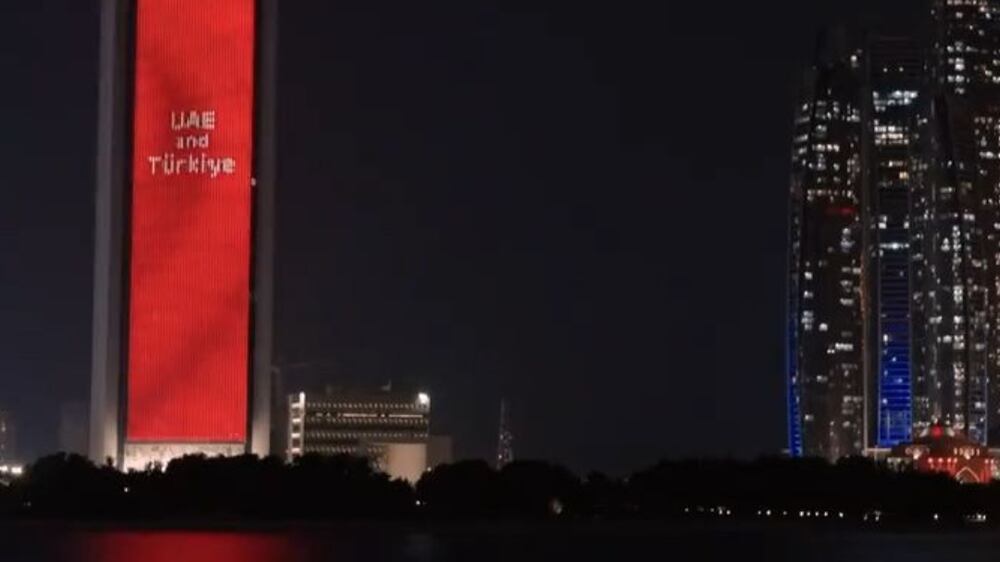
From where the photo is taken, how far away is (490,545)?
13200cm

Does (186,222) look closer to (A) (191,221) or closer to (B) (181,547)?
(A) (191,221)

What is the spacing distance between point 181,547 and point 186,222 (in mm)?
52654

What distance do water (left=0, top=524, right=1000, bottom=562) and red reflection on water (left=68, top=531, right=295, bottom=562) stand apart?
0.05 meters

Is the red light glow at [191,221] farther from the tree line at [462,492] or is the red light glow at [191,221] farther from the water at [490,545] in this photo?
the water at [490,545]

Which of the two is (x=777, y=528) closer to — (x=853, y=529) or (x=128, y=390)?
(x=853, y=529)

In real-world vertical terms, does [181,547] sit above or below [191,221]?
below

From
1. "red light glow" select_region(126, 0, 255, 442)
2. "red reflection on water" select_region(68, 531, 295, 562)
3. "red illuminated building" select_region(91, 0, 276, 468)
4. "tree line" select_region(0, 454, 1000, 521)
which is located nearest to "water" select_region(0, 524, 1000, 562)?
"red reflection on water" select_region(68, 531, 295, 562)

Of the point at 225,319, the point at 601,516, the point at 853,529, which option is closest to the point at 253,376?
the point at 225,319

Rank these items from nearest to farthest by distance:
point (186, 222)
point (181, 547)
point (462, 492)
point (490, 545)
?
1. point (181, 547)
2. point (490, 545)
3. point (186, 222)
4. point (462, 492)

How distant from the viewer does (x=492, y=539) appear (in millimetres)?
140875

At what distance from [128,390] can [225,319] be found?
9.00 meters

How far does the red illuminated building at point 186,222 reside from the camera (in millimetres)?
166625

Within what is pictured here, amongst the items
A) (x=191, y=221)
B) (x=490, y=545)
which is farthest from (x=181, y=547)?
(x=191, y=221)

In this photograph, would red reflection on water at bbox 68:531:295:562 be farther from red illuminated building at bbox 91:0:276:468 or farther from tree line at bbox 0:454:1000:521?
red illuminated building at bbox 91:0:276:468
